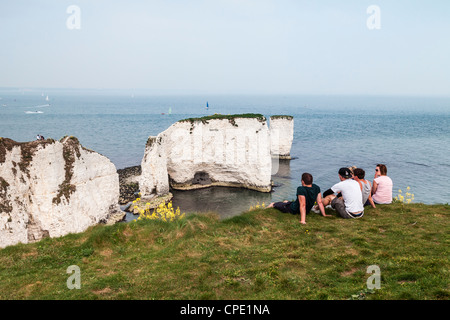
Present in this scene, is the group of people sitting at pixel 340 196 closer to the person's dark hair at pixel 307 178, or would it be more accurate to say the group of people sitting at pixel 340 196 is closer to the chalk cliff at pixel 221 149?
the person's dark hair at pixel 307 178

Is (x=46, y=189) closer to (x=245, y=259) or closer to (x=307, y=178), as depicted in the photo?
(x=245, y=259)

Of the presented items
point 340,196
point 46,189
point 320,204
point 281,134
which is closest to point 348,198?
point 340,196

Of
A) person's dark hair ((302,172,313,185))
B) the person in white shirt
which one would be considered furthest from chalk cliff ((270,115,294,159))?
person's dark hair ((302,172,313,185))

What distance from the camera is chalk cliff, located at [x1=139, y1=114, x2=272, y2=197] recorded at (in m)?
35.8

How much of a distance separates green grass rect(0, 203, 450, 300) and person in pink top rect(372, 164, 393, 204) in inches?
34.4

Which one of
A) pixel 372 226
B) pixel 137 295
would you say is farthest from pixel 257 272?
pixel 372 226

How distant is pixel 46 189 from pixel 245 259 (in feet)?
53.9

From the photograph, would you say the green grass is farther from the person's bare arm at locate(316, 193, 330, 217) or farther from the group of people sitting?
the group of people sitting

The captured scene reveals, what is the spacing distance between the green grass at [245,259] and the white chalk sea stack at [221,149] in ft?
79.9

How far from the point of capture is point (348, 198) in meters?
11.2

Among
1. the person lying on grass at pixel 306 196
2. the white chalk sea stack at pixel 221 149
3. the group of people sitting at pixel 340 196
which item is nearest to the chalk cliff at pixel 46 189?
the white chalk sea stack at pixel 221 149
